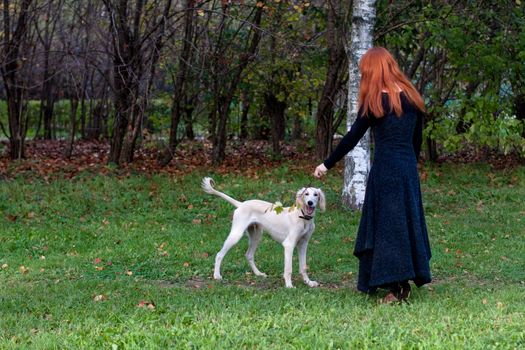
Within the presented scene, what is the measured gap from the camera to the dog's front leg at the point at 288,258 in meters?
7.46

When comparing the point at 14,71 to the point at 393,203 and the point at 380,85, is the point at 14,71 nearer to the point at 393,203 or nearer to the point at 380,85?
the point at 380,85

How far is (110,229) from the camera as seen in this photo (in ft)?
35.4

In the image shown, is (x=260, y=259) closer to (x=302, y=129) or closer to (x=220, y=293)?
(x=220, y=293)

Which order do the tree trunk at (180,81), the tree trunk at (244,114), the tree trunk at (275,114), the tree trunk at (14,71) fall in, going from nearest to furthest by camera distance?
1. the tree trunk at (180,81)
2. the tree trunk at (14,71)
3. the tree trunk at (275,114)
4. the tree trunk at (244,114)

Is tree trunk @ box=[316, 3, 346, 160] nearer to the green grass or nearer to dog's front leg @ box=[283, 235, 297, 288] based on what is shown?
the green grass

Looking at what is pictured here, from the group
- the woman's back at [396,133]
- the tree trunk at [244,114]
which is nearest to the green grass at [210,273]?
the woman's back at [396,133]

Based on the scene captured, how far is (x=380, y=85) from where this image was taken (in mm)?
6359

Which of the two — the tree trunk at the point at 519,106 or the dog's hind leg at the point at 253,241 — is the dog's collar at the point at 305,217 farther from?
the tree trunk at the point at 519,106

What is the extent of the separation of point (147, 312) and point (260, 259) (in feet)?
9.13

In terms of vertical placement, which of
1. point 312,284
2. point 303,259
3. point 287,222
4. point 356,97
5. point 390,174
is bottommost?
point 312,284

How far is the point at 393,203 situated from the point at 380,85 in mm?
1005

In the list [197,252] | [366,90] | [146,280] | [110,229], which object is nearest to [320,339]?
[366,90]

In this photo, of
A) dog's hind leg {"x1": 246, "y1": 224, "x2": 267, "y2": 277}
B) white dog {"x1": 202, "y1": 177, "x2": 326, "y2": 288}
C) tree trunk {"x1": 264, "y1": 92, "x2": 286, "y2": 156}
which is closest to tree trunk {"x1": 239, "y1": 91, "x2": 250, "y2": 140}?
tree trunk {"x1": 264, "y1": 92, "x2": 286, "y2": 156}

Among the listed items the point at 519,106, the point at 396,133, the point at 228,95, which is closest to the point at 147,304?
the point at 396,133
